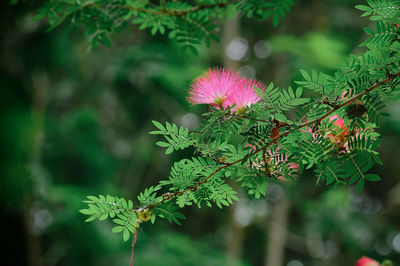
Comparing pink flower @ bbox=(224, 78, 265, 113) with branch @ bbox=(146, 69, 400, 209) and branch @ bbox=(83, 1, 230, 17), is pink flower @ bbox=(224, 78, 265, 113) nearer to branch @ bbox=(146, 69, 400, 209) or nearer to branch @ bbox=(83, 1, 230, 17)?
branch @ bbox=(146, 69, 400, 209)

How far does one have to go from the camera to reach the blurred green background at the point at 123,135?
352 centimetres

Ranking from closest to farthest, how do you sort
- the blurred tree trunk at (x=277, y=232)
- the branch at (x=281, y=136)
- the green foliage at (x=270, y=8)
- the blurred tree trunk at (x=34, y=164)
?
the branch at (x=281, y=136) → the green foliage at (x=270, y=8) → the blurred tree trunk at (x=34, y=164) → the blurred tree trunk at (x=277, y=232)

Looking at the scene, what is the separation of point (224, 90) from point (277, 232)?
13.8 feet

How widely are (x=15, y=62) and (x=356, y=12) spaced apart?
3.95 metres

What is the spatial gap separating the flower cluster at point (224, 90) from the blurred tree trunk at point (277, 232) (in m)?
4.07

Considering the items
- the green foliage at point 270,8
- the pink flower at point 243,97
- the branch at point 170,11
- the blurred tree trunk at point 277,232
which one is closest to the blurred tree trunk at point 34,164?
the blurred tree trunk at point 277,232

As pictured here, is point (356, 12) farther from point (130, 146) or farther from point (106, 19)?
point (106, 19)

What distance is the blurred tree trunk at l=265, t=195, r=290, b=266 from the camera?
14.9 ft

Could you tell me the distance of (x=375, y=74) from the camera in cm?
65

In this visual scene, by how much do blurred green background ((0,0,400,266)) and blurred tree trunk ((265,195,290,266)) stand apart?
0.6 inches

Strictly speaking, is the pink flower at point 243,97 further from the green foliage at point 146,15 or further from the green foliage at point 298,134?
the green foliage at point 146,15

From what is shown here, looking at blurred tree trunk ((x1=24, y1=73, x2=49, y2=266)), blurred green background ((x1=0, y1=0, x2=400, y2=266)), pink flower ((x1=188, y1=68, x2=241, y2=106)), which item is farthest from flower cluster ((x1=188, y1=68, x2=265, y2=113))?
blurred tree trunk ((x1=24, y1=73, x2=49, y2=266))

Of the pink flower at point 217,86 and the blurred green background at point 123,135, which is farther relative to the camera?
the blurred green background at point 123,135

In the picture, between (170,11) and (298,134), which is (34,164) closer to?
(170,11)
